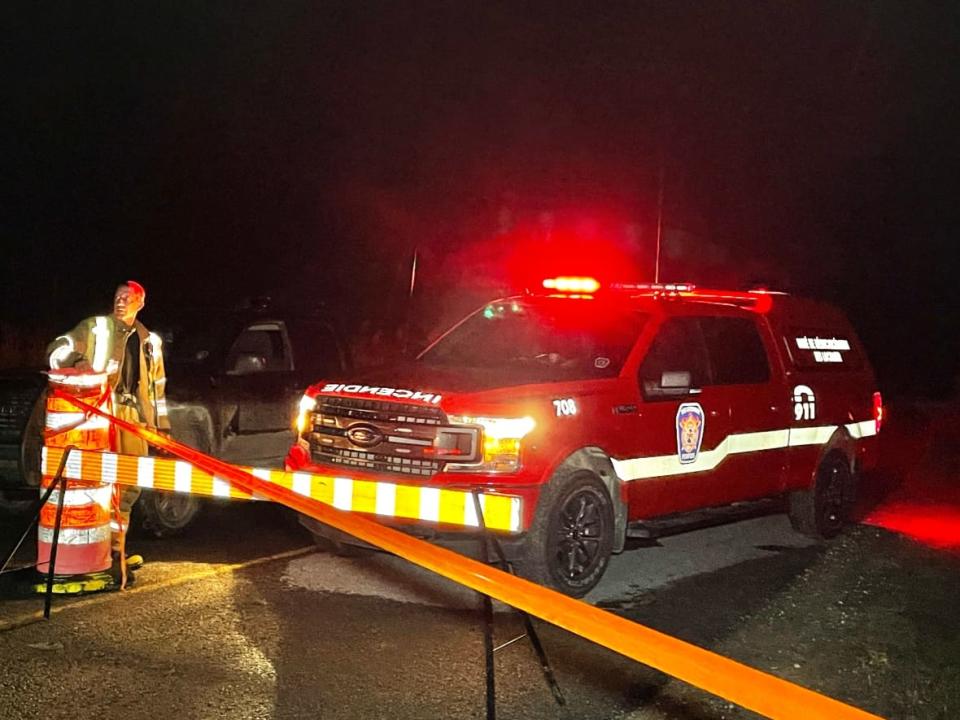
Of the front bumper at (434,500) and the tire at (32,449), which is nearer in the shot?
the front bumper at (434,500)

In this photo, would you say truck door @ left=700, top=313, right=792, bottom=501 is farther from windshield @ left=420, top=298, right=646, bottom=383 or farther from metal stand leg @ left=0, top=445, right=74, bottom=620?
metal stand leg @ left=0, top=445, right=74, bottom=620

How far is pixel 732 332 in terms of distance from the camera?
25.4 ft

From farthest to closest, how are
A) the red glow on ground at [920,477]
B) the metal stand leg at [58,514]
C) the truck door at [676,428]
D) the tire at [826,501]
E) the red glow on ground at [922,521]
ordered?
the red glow on ground at [920,477], the red glow on ground at [922,521], the tire at [826,501], the truck door at [676,428], the metal stand leg at [58,514]

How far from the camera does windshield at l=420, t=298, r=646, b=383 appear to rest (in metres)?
6.69

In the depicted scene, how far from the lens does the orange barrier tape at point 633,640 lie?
281 cm

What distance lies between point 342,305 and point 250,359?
46.4 ft

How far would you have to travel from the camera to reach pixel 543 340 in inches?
282

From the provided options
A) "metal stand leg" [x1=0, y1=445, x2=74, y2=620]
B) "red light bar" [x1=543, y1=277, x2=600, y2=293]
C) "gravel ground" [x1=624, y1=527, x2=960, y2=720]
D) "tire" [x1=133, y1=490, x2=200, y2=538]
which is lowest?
"gravel ground" [x1=624, y1=527, x2=960, y2=720]

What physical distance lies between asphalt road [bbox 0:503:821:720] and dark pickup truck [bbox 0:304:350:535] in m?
0.80

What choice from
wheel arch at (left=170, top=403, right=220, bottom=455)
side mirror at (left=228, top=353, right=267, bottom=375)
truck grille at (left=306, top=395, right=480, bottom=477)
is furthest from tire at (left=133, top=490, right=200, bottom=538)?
truck grille at (left=306, top=395, right=480, bottom=477)

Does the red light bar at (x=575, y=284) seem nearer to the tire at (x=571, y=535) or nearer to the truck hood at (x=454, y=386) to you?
the truck hood at (x=454, y=386)

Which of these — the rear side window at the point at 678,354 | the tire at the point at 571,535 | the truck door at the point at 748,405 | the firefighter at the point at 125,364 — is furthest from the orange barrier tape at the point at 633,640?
the truck door at the point at 748,405

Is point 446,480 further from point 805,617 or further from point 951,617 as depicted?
point 951,617

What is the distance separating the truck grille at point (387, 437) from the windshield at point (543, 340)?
0.61 metres
